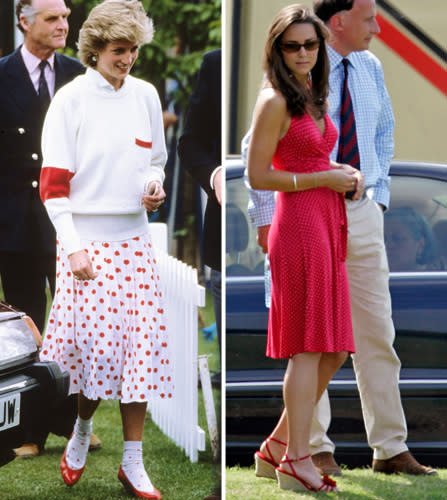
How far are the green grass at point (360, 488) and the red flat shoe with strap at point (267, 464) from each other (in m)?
0.02

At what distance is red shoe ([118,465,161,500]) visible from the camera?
2.96 metres

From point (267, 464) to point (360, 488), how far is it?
1.00 ft

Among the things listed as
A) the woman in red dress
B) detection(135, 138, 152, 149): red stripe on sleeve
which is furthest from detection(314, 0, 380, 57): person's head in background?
detection(135, 138, 152, 149): red stripe on sleeve

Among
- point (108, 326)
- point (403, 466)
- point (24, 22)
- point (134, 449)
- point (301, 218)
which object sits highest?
point (24, 22)

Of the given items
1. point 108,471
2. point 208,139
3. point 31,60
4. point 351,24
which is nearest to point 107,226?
point 208,139

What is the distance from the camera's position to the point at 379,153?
3.52 m

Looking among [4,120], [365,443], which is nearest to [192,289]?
[4,120]

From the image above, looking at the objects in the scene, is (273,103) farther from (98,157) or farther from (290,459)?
(290,459)

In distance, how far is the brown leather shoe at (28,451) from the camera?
2920 mm

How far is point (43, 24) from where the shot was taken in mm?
2861

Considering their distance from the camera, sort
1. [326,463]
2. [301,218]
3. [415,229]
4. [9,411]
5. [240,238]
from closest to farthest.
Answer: [9,411] → [301,218] → [326,463] → [240,238] → [415,229]

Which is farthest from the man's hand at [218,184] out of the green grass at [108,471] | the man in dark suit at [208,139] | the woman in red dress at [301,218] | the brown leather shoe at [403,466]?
the brown leather shoe at [403,466]

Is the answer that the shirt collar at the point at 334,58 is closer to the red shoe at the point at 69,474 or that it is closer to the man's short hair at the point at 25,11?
the man's short hair at the point at 25,11

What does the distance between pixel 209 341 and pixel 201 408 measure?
8.2 inches
